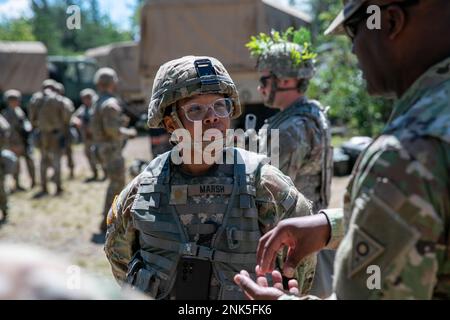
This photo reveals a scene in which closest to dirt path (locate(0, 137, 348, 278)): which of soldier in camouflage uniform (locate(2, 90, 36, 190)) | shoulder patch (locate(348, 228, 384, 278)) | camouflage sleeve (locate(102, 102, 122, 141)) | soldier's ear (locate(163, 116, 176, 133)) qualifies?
soldier in camouflage uniform (locate(2, 90, 36, 190))

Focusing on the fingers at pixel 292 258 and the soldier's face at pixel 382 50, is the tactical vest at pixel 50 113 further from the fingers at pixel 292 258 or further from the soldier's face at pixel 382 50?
the soldier's face at pixel 382 50

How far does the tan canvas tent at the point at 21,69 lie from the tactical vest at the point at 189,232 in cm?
1838

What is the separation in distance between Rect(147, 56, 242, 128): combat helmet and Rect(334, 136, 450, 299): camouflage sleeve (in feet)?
3.85

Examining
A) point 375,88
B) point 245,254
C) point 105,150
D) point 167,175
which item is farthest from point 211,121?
point 105,150

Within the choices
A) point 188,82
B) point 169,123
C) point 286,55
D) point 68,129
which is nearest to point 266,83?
point 286,55

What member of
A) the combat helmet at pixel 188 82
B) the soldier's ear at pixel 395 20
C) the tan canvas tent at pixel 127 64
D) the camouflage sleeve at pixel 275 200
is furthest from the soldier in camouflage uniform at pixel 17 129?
the soldier's ear at pixel 395 20

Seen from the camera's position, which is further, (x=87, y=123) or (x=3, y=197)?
(x=87, y=123)

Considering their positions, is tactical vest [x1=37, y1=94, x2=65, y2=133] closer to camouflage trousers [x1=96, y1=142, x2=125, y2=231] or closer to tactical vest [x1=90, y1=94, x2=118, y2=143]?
tactical vest [x1=90, y1=94, x2=118, y2=143]

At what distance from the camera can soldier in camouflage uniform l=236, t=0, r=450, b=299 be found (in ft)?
4.62

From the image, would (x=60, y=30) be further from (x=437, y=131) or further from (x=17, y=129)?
(x=437, y=131)

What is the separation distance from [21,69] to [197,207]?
737 inches

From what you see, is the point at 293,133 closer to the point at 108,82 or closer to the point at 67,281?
the point at 67,281

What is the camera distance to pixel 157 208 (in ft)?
8.22

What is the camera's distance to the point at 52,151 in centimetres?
1154
